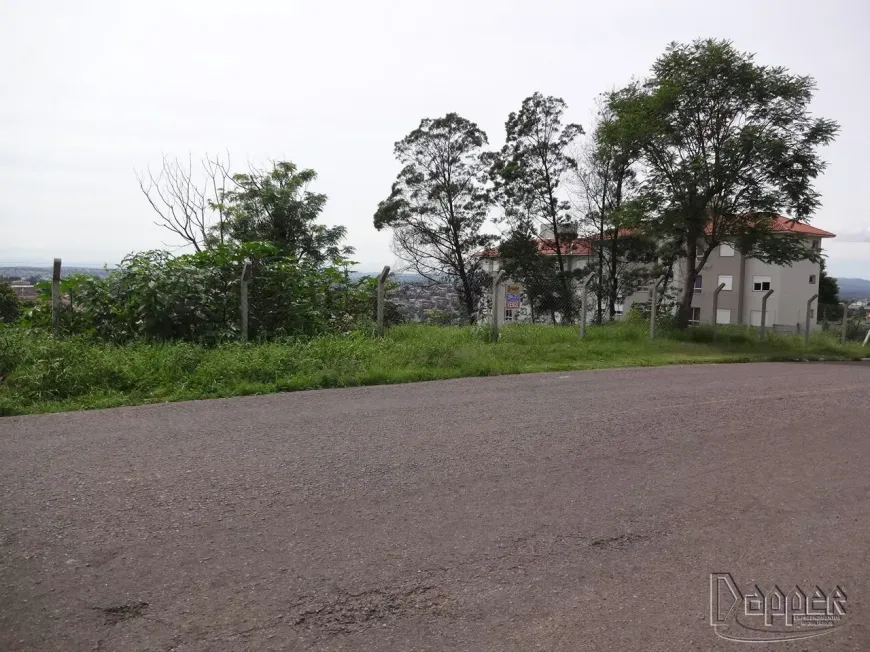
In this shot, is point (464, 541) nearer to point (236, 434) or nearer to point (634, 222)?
point (236, 434)

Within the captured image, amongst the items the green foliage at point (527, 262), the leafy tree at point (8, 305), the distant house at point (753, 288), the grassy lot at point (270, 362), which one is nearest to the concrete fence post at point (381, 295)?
the grassy lot at point (270, 362)

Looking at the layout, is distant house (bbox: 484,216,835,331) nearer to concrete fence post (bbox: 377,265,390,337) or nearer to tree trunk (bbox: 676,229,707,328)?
tree trunk (bbox: 676,229,707,328)

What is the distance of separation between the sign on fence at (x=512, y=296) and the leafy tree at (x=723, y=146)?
740 centimetres

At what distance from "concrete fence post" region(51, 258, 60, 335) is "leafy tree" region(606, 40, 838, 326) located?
587 inches

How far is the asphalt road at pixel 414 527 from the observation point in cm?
300

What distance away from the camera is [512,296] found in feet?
45.2

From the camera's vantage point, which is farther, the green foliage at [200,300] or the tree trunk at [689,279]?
the tree trunk at [689,279]

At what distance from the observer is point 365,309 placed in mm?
13305

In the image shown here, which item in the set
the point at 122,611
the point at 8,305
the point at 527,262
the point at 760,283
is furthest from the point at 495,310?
the point at 760,283

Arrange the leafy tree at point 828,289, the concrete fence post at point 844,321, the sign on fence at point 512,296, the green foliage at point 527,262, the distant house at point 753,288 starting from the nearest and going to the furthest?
the sign on fence at point 512,296
the concrete fence post at point 844,321
the green foliage at point 527,262
the distant house at point 753,288
the leafy tree at point 828,289

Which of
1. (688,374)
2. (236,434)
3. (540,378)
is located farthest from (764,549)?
(688,374)

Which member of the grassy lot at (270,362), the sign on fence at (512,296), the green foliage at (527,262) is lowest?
the grassy lot at (270,362)

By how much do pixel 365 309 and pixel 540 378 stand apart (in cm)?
457

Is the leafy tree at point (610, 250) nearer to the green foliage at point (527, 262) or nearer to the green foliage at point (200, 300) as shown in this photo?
the green foliage at point (527, 262)
